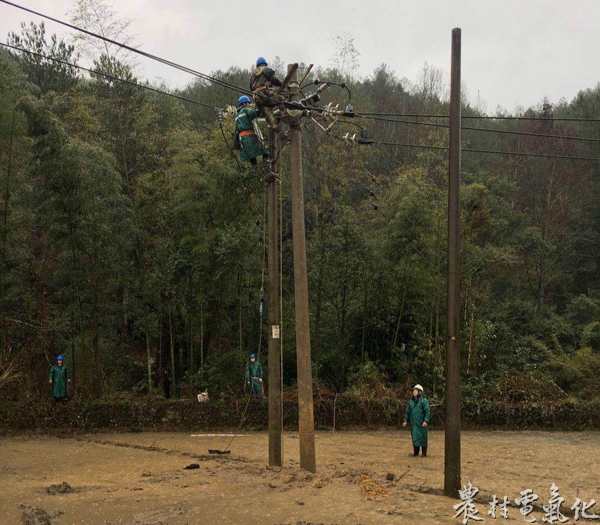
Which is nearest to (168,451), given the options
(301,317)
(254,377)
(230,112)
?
(254,377)

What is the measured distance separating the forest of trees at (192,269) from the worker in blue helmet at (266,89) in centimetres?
784

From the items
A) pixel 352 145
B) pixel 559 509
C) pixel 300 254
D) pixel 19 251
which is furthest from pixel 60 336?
pixel 559 509

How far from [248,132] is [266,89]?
2.93 feet

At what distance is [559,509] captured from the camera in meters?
9.80

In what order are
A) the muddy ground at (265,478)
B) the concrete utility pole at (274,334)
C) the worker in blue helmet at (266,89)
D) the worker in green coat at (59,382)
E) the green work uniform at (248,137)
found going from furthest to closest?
the worker in green coat at (59,382)
the concrete utility pole at (274,334)
the green work uniform at (248,137)
the worker in blue helmet at (266,89)
the muddy ground at (265,478)

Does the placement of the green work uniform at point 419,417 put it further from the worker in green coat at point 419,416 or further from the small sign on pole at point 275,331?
the small sign on pole at point 275,331

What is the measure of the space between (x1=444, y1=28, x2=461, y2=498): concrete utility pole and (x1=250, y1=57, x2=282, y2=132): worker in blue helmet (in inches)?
123

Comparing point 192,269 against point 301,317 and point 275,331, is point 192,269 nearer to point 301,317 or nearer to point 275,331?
point 275,331

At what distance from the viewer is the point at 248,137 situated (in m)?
12.2

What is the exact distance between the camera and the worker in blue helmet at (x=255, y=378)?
18.4 metres

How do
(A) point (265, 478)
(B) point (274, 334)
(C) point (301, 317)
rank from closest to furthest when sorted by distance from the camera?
1. (A) point (265, 478)
2. (C) point (301, 317)
3. (B) point (274, 334)

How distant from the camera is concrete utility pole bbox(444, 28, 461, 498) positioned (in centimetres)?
980

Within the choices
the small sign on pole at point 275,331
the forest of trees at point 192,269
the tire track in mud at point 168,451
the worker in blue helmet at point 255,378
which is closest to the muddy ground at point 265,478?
the tire track in mud at point 168,451

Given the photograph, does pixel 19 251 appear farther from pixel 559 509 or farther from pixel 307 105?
pixel 559 509
